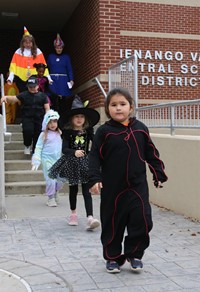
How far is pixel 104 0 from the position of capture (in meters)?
9.66

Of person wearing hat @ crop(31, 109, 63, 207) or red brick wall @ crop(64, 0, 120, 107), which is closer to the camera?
person wearing hat @ crop(31, 109, 63, 207)

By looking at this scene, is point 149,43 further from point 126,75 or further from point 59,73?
point 59,73

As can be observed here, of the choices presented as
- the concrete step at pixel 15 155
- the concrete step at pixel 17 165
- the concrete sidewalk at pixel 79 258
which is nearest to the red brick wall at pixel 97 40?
the concrete step at pixel 15 155

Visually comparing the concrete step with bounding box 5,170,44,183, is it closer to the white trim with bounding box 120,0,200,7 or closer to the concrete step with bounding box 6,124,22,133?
the concrete step with bounding box 6,124,22,133

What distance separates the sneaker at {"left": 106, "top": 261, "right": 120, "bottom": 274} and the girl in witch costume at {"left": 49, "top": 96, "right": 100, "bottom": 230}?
1604 mm

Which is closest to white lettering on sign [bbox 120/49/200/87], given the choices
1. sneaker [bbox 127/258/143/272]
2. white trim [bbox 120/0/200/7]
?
white trim [bbox 120/0/200/7]

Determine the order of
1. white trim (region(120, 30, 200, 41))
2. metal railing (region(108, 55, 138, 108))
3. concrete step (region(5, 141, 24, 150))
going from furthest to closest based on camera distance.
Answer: white trim (region(120, 30, 200, 41))
concrete step (region(5, 141, 24, 150))
metal railing (region(108, 55, 138, 108))

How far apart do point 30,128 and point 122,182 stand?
4.93 metres

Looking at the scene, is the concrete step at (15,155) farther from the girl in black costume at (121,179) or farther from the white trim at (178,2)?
the girl in black costume at (121,179)

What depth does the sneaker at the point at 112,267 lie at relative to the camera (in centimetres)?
390

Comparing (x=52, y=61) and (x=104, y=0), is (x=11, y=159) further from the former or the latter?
(x=104, y=0)

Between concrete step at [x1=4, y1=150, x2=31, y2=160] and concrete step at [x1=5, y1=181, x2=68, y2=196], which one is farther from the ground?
concrete step at [x1=4, y1=150, x2=31, y2=160]

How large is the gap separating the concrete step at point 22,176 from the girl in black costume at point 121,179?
4.42m

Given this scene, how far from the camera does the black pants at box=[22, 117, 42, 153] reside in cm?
845
